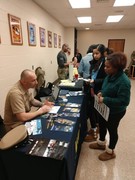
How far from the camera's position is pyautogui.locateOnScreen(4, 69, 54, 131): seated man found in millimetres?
1434

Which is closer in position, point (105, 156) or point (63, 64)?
point (105, 156)

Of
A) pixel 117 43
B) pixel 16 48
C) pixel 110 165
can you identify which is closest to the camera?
pixel 110 165

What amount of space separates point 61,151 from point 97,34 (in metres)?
8.65

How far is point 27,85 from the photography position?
1.60 meters

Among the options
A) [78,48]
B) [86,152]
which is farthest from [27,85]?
[78,48]

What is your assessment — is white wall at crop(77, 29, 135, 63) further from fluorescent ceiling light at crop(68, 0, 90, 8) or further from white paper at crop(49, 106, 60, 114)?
white paper at crop(49, 106, 60, 114)

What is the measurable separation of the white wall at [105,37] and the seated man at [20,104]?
784 cm

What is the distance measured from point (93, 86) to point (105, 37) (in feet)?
23.8

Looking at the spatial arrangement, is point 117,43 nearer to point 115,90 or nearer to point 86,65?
point 86,65

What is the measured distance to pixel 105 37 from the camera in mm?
8477

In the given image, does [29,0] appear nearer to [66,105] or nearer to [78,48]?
[66,105]

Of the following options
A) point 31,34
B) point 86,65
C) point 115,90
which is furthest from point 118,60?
point 31,34

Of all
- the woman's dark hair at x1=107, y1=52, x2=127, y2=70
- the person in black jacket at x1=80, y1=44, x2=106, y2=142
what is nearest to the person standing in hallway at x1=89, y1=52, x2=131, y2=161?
the woman's dark hair at x1=107, y1=52, x2=127, y2=70

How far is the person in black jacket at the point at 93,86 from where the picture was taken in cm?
205
